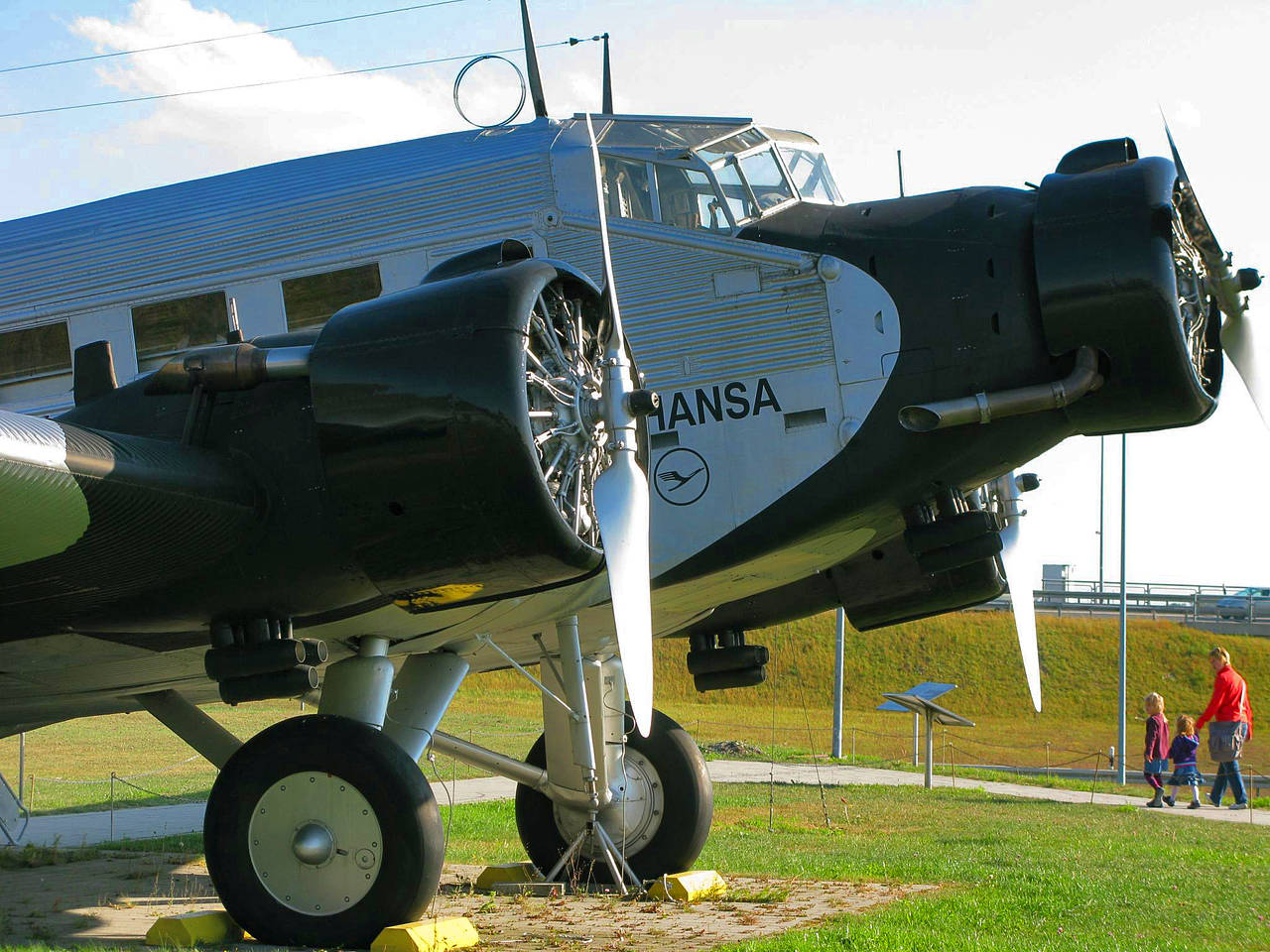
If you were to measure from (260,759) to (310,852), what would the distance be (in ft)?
1.85

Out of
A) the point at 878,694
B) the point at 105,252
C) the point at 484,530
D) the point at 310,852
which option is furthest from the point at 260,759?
the point at 878,694

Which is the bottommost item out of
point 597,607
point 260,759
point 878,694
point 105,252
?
point 878,694

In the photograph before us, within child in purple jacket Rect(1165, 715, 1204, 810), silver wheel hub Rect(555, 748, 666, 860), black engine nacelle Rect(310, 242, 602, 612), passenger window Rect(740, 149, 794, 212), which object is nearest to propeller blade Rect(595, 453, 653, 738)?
black engine nacelle Rect(310, 242, 602, 612)

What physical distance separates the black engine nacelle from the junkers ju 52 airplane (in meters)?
0.02

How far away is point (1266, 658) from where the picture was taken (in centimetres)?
4116

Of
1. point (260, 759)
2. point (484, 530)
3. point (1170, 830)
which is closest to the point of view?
point (484, 530)

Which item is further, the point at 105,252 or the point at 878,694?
the point at 878,694

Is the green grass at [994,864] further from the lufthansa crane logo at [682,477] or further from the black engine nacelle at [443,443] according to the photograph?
the lufthansa crane logo at [682,477]

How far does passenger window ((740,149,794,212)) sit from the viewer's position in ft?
27.4

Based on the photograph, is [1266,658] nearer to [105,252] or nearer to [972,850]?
[972,850]

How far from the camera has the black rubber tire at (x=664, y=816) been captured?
9.48 meters

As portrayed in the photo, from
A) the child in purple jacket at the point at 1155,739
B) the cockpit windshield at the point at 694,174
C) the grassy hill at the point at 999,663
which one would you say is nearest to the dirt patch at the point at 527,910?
the cockpit windshield at the point at 694,174

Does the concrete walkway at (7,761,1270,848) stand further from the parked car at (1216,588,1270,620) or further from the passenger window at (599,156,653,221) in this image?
the parked car at (1216,588,1270,620)

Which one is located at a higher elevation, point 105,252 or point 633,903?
point 105,252
